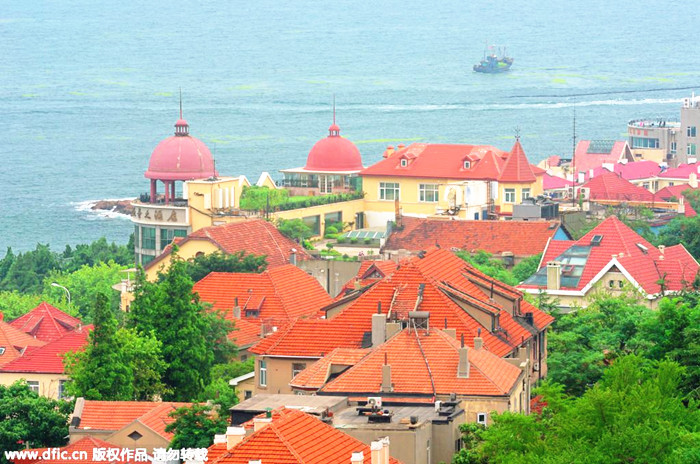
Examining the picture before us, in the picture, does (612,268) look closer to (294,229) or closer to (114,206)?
(294,229)

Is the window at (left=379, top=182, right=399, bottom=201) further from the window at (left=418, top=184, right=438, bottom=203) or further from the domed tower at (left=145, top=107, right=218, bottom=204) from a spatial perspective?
the domed tower at (left=145, top=107, right=218, bottom=204)

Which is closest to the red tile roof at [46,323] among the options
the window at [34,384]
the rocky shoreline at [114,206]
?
the window at [34,384]

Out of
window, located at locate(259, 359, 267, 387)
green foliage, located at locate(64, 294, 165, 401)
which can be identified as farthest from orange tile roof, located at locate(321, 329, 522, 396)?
green foliage, located at locate(64, 294, 165, 401)

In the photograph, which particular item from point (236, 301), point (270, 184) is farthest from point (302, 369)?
point (270, 184)

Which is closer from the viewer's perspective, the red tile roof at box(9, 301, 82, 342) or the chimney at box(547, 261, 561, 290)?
the chimney at box(547, 261, 561, 290)

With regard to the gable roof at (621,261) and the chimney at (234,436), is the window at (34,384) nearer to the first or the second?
the gable roof at (621,261)
